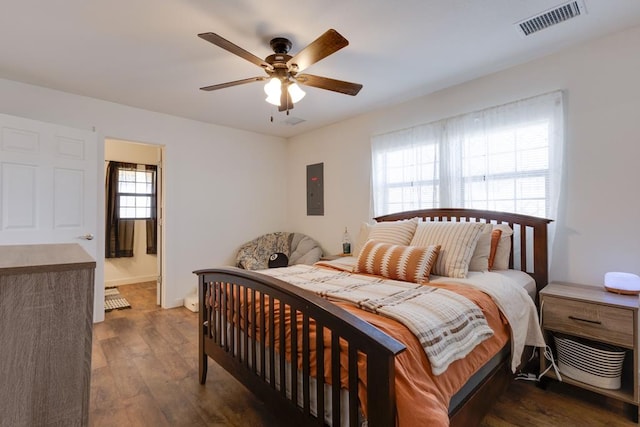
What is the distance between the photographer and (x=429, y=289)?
6.30 feet

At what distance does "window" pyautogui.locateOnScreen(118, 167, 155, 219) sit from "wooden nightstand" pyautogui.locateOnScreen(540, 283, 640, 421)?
19.1 feet

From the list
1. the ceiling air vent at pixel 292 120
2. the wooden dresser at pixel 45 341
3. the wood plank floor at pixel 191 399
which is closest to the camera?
the wooden dresser at pixel 45 341

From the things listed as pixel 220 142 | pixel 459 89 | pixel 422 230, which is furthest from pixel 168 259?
pixel 459 89

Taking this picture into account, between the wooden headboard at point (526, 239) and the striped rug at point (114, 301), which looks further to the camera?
the striped rug at point (114, 301)

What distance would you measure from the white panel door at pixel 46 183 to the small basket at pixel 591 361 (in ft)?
14.2

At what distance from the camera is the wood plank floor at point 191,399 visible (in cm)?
186

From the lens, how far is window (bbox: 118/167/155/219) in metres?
5.33

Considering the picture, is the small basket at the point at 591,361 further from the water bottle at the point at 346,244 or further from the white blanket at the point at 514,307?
the water bottle at the point at 346,244

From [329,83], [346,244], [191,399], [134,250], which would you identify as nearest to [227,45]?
[329,83]

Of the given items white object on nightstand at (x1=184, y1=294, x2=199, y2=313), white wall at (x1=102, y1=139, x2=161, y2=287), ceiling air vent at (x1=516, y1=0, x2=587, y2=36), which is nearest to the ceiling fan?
ceiling air vent at (x1=516, y1=0, x2=587, y2=36)

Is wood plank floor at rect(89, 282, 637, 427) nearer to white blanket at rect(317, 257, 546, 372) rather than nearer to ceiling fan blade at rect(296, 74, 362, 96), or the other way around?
white blanket at rect(317, 257, 546, 372)

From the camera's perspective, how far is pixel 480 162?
2938mm

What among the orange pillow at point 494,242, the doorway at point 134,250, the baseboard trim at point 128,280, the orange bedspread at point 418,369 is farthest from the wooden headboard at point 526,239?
the baseboard trim at point 128,280

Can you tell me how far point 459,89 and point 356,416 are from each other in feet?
10.1
